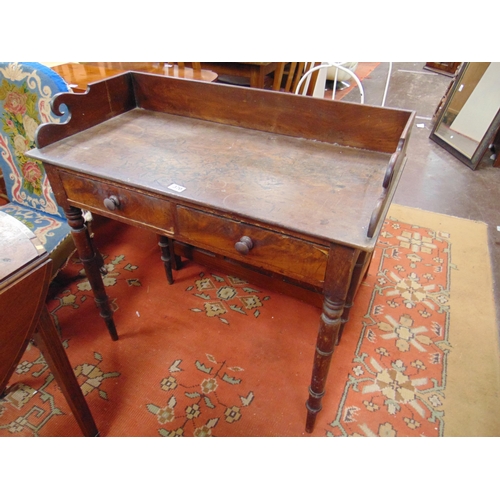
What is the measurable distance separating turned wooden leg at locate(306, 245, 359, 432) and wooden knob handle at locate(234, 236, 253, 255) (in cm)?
22

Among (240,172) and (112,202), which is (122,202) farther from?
(240,172)

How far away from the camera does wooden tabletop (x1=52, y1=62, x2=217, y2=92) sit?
2219 mm

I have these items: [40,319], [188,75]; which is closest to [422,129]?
[188,75]

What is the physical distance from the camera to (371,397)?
1.46m

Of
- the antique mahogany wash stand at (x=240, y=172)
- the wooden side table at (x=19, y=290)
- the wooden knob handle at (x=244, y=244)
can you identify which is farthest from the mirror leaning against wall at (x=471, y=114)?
→ the wooden side table at (x=19, y=290)

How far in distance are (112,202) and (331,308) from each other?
0.73 meters

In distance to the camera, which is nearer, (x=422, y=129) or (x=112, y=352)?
(x=112, y=352)

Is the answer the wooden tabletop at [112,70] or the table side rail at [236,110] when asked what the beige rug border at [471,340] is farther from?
the wooden tabletop at [112,70]

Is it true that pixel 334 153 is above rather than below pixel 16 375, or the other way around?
above

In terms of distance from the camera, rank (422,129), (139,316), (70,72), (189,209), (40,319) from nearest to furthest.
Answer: (40,319) < (189,209) < (139,316) < (70,72) < (422,129)

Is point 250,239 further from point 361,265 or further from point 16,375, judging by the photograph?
point 16,375

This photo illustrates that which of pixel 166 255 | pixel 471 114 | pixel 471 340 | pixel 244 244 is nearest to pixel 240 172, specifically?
pixel 244 244

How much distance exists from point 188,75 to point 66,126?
143 cm

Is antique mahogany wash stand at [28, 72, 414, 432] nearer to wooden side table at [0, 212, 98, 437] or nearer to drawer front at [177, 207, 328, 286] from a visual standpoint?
drawer front at [177, 207, 328, 286]
